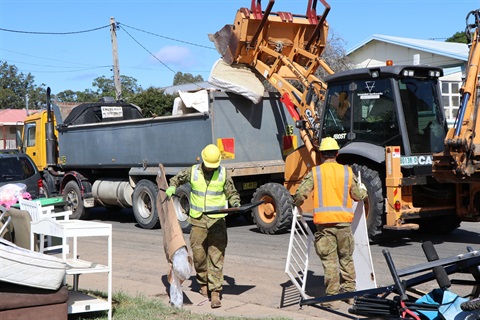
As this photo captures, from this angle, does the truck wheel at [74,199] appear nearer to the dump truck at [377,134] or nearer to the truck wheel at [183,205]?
the truck wheel at [183,205]

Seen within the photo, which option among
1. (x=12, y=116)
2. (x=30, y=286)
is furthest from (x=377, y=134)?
(x=12, y=116)

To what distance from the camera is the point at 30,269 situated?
18.2ft

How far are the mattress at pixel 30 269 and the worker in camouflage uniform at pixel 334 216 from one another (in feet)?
8.83

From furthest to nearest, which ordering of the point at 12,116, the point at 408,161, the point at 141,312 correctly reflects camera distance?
the point at 12,116 < the point at 408,161 < the point at 141,312

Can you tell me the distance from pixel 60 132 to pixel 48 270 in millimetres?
11929

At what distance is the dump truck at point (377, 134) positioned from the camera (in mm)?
10352

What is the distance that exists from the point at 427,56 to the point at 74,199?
19.2 m

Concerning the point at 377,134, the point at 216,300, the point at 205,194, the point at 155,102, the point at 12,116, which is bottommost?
the point at 216,300

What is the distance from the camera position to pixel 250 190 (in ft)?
44.9

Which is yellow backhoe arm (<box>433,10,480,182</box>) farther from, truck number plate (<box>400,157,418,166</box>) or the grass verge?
the grass verge

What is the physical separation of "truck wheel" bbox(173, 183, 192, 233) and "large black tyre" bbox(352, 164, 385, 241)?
4.11m

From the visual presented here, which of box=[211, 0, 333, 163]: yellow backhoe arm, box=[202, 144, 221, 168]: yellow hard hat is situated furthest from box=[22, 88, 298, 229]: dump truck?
box=[202, 144, 221, 168]: yellow hard hat

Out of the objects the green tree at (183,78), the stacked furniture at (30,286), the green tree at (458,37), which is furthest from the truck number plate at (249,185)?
the green tree at (183,78)

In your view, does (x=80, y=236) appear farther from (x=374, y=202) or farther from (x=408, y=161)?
(x=408, y=161)
